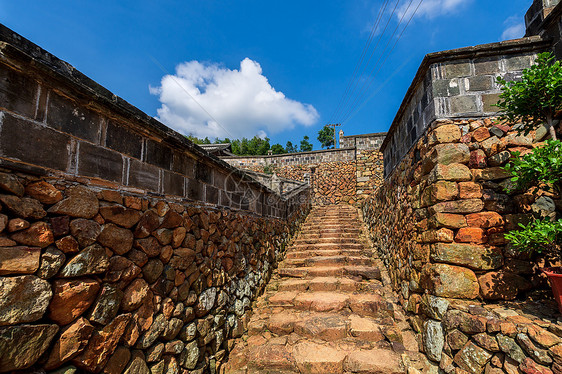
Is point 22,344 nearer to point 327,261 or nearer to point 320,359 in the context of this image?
point 320,359

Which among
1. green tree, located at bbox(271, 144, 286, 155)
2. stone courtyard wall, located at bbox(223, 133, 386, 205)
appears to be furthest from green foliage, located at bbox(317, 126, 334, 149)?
stone courtyard wall, located at bbox(223, 133, 386, 205)

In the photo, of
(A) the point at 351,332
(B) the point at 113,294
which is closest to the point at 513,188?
(A) the point at 351,332

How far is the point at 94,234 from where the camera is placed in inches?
68.1

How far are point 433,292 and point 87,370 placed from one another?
3.10 metres

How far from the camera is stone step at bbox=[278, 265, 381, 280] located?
4.87 meters

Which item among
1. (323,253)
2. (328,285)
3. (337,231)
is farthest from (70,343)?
(337,231)

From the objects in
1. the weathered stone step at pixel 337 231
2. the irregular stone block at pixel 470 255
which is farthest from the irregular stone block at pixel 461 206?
the weathered stone step at pixel 337 231

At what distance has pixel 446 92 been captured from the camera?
3.03 metres

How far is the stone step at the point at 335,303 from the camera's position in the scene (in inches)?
153

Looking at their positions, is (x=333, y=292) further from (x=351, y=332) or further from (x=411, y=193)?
(x=411, y=193)

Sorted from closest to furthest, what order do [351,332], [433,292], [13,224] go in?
[13,224] → [433,292] → [351,332]

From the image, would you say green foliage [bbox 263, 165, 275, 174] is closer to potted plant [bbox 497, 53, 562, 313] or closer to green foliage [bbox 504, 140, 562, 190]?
potted plant [bbox 497, 53, 562, 313]

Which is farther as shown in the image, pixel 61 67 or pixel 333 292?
pixel 333 292

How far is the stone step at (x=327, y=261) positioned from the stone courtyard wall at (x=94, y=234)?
9.14 ft
